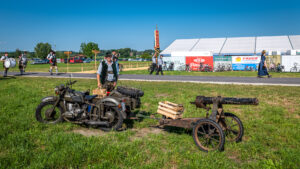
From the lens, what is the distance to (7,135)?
4871 mm

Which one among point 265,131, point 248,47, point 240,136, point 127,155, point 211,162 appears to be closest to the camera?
point 211,162

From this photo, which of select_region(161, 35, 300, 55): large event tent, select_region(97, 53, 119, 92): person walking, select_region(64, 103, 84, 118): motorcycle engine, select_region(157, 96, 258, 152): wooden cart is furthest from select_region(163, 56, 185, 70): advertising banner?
select_region(64, 103, 84, 118): motorcycle engine

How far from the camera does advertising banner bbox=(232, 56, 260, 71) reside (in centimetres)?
2611

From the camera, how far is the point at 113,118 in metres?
5.22

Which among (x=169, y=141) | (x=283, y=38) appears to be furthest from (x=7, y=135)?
(x=283, y=38)

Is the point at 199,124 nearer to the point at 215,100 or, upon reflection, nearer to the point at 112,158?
the point at 215,100

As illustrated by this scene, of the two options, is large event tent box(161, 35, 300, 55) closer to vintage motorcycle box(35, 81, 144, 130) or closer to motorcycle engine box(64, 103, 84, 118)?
vintage motorcycle box(35, 81, 144, 130)

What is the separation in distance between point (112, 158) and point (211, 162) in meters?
1.65

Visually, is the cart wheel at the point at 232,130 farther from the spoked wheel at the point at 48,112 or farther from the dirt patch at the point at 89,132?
the spoked wheel at the point at 48,112

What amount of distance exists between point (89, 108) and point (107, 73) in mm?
1920

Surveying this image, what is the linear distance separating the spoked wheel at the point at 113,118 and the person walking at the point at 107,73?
5.78 ft

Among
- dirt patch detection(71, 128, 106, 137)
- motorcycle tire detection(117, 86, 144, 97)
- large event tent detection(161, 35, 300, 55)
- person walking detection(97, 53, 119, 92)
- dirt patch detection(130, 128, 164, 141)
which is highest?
large event tent detection(161, 35, 300, 55)

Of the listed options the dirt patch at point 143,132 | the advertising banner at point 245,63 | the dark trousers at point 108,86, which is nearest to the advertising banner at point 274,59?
the advertising banner at point 245,63

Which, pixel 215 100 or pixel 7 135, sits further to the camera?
pixel 7 135
